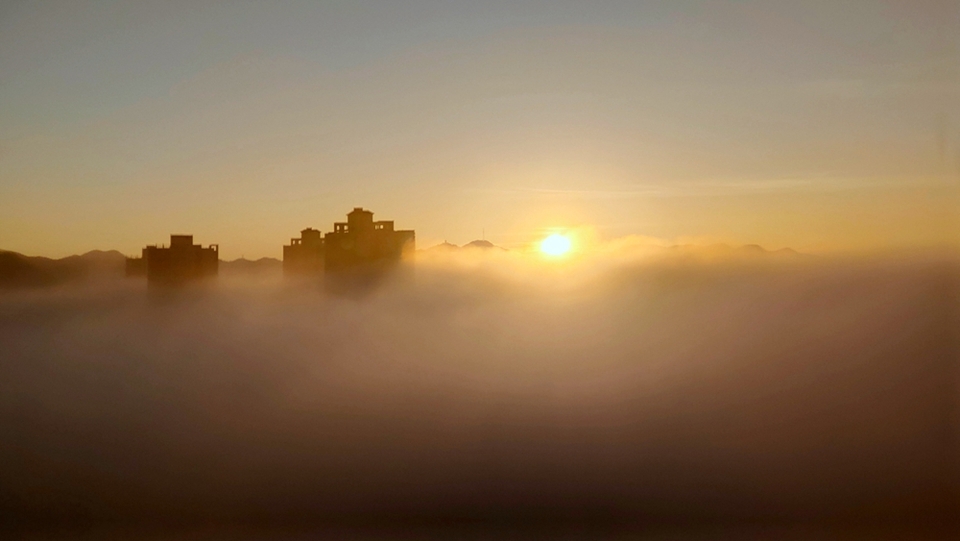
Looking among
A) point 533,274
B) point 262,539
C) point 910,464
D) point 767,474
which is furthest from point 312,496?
point 910,464

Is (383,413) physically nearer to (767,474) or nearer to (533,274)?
(533,274)

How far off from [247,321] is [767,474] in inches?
1602

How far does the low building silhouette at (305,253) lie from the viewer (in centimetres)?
2786

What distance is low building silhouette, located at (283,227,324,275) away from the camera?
91.4 feet

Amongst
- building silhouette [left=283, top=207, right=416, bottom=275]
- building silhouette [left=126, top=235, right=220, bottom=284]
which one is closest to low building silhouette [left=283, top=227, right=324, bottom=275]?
building silhouette [left=283, top=207, right=416, bottom=275]

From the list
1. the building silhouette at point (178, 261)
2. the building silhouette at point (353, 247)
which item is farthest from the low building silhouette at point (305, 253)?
the building silhouette at point (178, 261)

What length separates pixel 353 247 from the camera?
27.6m

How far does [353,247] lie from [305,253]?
2.33m

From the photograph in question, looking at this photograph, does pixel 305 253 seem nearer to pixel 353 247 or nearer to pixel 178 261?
pixel 353 247

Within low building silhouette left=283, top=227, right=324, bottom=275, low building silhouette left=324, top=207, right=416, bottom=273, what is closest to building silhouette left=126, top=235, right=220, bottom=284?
low building silhouette left=283, top=227, right=324, bottom=275

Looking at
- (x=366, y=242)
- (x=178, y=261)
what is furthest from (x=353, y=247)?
(x=178, y=261)

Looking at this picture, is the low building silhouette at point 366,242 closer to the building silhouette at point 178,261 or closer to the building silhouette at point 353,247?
the building silhouette at point 353,247

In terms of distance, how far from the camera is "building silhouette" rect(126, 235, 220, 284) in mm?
27469

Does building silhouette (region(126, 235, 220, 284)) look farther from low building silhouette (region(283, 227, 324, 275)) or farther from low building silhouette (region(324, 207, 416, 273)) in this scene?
low building silhouette (region(324, 207, 416, 273))
